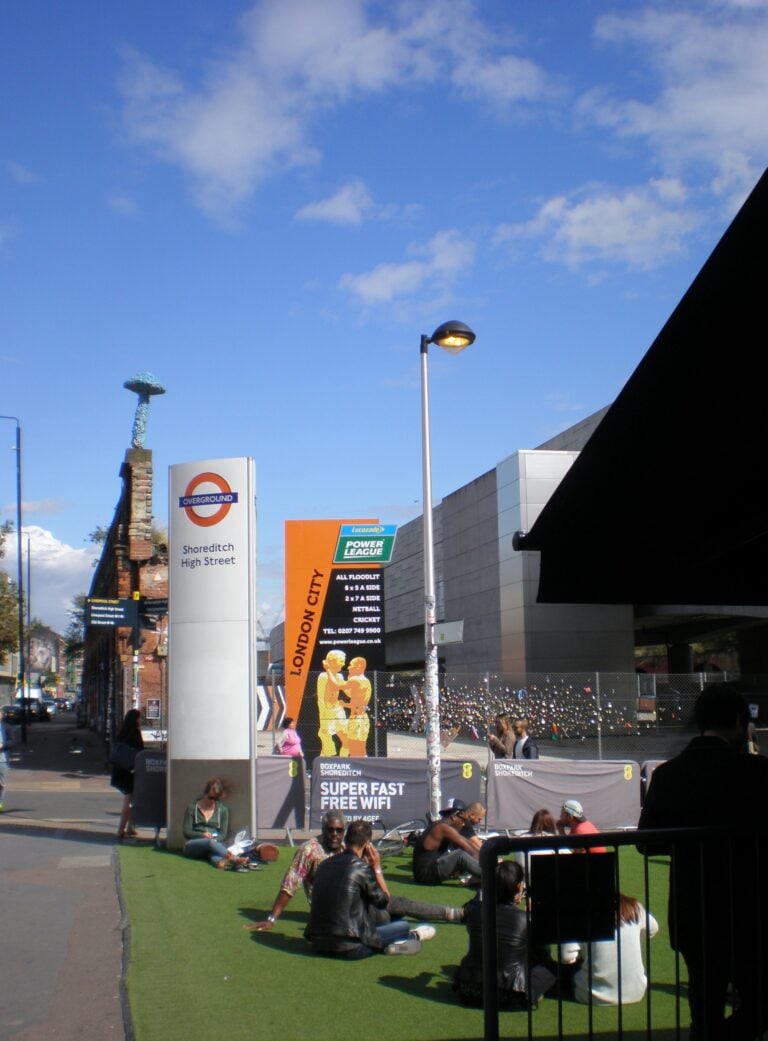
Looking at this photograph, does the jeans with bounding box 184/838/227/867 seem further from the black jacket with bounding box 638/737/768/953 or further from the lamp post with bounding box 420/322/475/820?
the black jacket with bounding box 638/737/768/953

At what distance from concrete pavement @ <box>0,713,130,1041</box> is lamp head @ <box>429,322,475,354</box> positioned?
7.60 meters

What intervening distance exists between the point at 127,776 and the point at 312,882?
6.22 metres

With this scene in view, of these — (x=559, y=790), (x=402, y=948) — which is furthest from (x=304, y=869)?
(x=559, y=790)

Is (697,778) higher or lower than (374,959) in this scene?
higher

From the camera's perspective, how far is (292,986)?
7207mm

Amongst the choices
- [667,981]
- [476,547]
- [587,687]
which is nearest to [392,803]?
[667,981]

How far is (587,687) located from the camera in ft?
96.4

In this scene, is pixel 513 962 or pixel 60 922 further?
pixel 60 922

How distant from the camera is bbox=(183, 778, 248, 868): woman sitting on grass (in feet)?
41.4

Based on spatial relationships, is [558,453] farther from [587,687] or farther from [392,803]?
[392,803]

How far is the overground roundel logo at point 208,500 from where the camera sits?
13.7 metres

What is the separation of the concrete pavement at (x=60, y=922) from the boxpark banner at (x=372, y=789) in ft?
9.20

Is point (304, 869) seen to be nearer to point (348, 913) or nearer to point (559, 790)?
point (348, 913)

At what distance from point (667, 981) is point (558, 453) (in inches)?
1322
